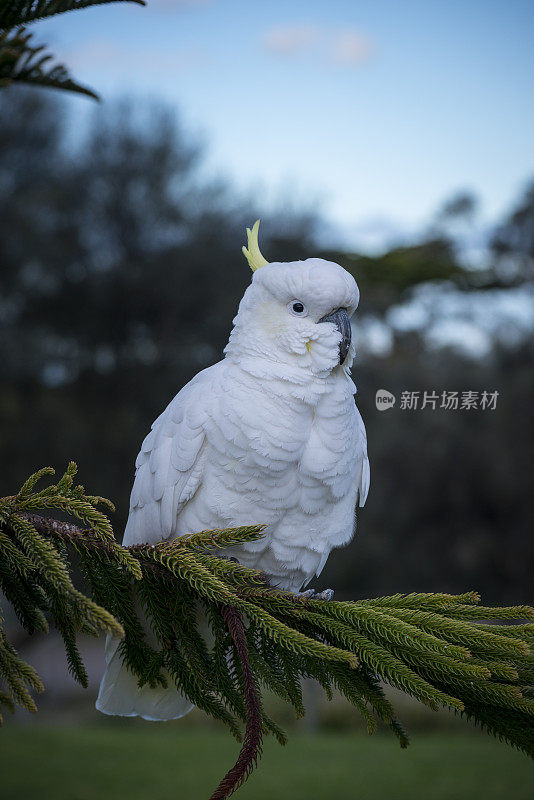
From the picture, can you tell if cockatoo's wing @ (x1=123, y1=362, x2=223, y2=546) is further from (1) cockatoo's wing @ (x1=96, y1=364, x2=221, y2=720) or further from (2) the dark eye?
(2) the dark eye

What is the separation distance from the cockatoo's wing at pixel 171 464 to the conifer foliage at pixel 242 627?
0.30 metres

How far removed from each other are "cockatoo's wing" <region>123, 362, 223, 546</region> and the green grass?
12.8 feet

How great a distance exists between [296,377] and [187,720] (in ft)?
22.7

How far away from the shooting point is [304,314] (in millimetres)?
1336

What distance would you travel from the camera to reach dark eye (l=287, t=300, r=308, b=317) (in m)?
1.33

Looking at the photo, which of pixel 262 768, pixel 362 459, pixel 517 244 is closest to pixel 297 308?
pixel 362 459

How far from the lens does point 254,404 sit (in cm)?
132

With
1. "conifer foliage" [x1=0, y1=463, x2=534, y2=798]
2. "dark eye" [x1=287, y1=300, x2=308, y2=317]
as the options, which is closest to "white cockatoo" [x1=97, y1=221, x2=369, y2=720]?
"dark eye" [x1=287, y1=300, x2=308, y2=317]

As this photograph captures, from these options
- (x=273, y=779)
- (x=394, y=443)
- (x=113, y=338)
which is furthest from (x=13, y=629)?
(x=394, y=443)

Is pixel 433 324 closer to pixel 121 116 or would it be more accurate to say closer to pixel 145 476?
pixel 121 116

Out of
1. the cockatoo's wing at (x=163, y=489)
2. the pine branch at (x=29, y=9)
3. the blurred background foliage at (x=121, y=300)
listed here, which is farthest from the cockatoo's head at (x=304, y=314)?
the blurred background foliage at (x=121, y=300)

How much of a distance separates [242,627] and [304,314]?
0.60 metres

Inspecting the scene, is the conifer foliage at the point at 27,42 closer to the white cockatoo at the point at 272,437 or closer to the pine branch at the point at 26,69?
the pine branch at the point at 26,69

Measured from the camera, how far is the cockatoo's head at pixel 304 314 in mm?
1296
